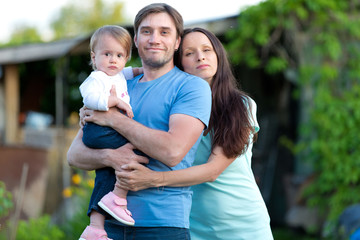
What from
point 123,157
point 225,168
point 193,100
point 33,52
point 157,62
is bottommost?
point 33,52

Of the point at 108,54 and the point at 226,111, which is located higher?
the point at 108,54

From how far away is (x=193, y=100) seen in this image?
2.12 m

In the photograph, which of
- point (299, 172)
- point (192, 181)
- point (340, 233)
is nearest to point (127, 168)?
point (192, 181)

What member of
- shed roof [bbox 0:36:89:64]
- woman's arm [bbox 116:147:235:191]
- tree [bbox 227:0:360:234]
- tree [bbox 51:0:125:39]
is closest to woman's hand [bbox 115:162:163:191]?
woman's arm [bbox 116:147:235:191]

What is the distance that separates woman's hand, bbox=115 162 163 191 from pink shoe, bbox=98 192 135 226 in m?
0.06

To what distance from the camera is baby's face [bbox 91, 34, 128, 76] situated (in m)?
2.29

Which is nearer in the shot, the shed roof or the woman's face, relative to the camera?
the woman's face

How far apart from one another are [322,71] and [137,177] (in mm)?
4649

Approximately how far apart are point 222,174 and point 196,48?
674 millimetres

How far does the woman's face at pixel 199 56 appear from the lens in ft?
8.28

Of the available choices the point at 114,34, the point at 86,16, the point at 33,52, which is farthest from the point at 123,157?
the point at 86,16

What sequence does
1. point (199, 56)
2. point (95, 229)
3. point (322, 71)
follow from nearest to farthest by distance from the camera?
point (95, 229)
point (199, 56)
point (322, 71)

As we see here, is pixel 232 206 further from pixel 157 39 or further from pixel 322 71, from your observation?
pixel 322 71

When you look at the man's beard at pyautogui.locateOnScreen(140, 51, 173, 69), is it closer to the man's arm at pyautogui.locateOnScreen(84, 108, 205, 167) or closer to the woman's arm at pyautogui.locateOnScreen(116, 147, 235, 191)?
the man's arm at pyautogui.locateOnScreen(84, 108, 205, 167)
